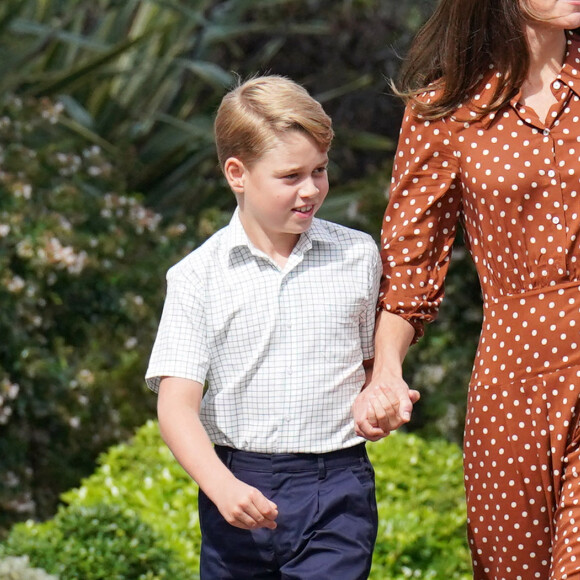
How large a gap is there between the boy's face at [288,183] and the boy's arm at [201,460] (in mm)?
402

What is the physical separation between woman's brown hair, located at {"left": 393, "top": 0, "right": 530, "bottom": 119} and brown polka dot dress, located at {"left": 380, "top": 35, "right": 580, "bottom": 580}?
0.12 feet

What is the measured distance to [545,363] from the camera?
2.78 meters

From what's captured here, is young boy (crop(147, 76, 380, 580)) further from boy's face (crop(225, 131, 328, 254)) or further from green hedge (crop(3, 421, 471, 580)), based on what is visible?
green hedge (crop(3, 421, 471, 580))

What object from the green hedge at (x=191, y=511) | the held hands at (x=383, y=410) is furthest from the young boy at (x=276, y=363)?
the green hedge at (x=191, y=511)

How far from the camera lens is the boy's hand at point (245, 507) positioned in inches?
102

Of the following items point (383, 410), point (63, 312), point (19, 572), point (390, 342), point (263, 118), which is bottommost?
point (19, 572)

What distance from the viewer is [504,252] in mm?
2832

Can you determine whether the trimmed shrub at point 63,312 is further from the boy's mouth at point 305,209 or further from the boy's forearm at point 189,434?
the boy's mouth at point 305,209

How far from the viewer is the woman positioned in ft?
9.04

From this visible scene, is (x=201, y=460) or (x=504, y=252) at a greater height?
(x=504, y=252)

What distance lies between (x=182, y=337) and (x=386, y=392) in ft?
1.48

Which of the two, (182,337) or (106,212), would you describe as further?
(106,212)

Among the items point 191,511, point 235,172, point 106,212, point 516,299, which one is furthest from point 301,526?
point 106,212

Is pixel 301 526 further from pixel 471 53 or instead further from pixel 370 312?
pixel 471 53
